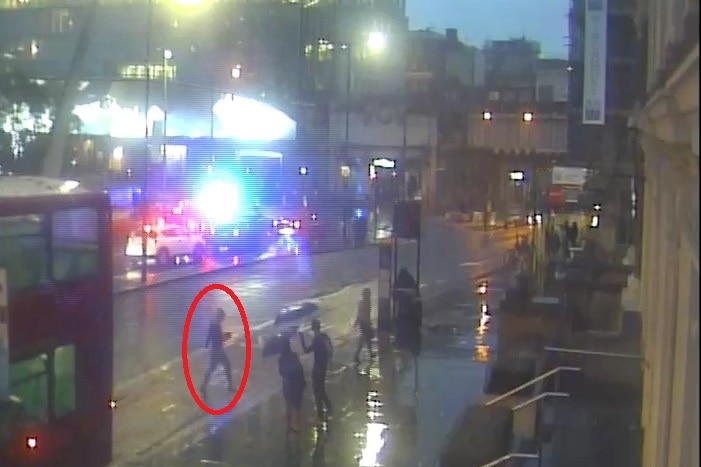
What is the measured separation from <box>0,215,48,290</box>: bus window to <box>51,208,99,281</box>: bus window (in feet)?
0.10

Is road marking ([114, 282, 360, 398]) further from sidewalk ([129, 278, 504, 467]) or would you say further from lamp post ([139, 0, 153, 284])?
lamp post ([139, 0, 153, 284])

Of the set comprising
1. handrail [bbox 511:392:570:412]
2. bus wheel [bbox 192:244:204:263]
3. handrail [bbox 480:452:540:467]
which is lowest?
handrail [bbox 480:452:540:467]

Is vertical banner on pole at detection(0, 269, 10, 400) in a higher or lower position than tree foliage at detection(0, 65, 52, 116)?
lower

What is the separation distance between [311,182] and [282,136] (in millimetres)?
155

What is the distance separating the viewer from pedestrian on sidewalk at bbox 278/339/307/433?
8.67 ft

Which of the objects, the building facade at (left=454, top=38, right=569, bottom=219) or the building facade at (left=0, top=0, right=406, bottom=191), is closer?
the building facade at (left=454, top=38, right=569, bottom=219)

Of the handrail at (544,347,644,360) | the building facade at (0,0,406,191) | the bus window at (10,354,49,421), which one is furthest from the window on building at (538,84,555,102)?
the bus window at (10,354,49,421)

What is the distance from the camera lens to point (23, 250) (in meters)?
2.26

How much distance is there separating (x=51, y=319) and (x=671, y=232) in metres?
1.54

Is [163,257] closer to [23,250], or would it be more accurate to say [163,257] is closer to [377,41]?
[23,250]

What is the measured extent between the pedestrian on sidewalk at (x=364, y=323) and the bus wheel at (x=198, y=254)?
489 millimetres

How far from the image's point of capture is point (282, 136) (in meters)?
2.68

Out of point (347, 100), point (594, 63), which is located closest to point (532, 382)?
point (594, 63)

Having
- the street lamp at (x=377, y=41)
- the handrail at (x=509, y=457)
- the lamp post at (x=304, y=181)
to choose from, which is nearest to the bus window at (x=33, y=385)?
the lamp post at (x=304, y=181)
